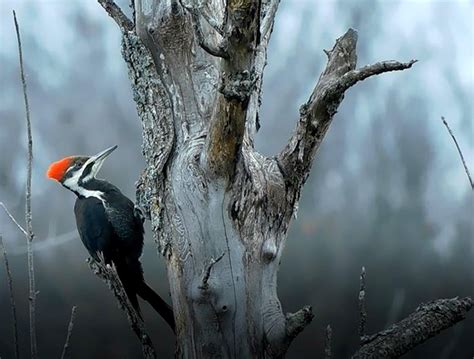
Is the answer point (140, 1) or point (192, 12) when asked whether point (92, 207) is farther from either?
point (192, 12)

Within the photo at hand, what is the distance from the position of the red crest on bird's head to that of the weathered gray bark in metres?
0.73

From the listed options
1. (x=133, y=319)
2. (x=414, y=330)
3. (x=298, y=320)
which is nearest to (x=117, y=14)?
(x=133, y=319)

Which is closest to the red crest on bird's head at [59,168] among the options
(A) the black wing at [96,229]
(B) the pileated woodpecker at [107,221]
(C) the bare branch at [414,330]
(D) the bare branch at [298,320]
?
(B) the pileated woodpecker at [107,221]

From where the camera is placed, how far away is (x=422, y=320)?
1.64m

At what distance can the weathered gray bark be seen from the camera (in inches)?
72.1

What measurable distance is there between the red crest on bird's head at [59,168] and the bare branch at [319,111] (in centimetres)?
107

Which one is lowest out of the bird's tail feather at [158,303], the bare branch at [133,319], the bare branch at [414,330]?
the bare branch at [414,330]

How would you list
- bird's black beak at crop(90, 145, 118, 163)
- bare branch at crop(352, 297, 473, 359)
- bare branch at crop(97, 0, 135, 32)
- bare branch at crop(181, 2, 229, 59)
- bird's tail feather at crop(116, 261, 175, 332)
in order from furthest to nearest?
bird's black beak at crop(90, 145, 118, 163), bird's tail feather at crop(116, 261, 175, 332), bare branch at crop(97, 0, 135, 32), bare branch at crop(352, 297, 473, 359), bare branch at crop(181, 2, 229, 59)

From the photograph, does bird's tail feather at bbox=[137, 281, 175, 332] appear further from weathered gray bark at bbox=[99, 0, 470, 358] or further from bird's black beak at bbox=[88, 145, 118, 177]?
bird's black beak at bbox=[88, 145, 118, 177]

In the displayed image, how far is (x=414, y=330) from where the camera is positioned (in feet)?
5.35

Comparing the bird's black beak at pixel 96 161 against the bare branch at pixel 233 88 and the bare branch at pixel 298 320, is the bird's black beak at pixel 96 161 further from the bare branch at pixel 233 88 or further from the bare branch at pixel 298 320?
the bare branch at pixel 298 320

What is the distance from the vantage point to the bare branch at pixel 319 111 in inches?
72.2

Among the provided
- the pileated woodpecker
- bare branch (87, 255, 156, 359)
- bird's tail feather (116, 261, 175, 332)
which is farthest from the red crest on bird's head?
bare branch (87, 255, 156, 359)

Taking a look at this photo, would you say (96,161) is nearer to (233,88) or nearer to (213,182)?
(213,182)
